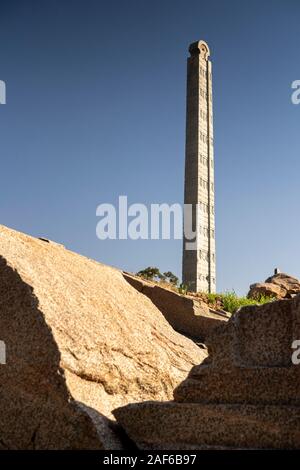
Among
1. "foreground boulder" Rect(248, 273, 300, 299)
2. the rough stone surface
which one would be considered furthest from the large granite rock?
"foreground boulder" Rect(248, 273, 300, 299)

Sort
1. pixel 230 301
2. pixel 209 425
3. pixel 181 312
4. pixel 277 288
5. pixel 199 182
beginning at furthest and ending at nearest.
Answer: pixel 199 182 < pixel 277 288 < pixel 230 301 < pixel 181 312 < pixel 209 425

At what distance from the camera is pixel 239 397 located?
271 cm

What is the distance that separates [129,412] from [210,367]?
1.71ft

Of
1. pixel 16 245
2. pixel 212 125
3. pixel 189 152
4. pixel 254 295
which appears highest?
pixel 212 125

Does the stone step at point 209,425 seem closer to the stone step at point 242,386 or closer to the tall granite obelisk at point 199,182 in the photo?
the stone step at point 242,386

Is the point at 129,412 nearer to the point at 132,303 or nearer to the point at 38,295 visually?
the point at 38,295

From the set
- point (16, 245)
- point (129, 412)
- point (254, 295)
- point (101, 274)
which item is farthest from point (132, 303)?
point (254, 295)

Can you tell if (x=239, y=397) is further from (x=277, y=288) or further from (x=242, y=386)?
(x=277, y=288)

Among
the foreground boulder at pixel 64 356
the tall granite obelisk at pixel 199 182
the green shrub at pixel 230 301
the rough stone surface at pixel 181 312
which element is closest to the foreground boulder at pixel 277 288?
the green shrub at pixel 230 301

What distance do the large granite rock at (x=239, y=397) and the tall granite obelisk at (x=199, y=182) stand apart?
19606mm

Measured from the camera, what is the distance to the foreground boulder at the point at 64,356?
301cm

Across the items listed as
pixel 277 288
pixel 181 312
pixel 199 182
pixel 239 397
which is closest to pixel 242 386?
pixel 239 397

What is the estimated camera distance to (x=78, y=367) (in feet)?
10.8

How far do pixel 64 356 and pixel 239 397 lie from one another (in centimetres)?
111
